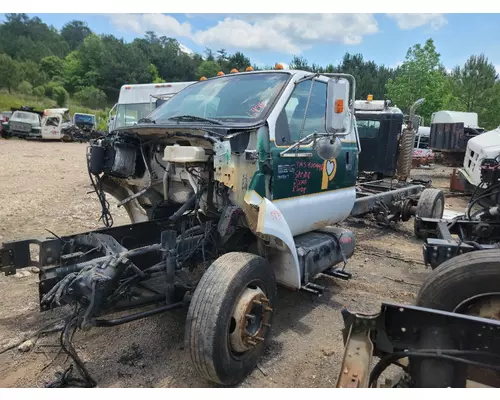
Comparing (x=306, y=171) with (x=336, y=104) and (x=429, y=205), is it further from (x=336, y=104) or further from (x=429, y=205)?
(x=429, y=205)

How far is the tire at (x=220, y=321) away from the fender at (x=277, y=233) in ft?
1.08

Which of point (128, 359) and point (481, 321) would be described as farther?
point (128, 359)

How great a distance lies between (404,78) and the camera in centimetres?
2875

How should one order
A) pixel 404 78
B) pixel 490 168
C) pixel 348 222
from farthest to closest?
pixel 404 78 → pixel 348 222 → pixel 490 168

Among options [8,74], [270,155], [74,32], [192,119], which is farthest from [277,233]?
[74,32]

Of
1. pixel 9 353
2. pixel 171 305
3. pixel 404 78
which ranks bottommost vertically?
pixel 9 353

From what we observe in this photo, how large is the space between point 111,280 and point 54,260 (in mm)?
719

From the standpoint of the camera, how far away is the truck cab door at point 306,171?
3.98 metres

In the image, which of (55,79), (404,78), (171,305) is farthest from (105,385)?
(55,79)

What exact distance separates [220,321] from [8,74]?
166 feet

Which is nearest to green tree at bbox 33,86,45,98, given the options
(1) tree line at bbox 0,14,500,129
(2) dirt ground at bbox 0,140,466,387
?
(1) tree line at bbox 0,14,500,129

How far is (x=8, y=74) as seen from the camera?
44844mm

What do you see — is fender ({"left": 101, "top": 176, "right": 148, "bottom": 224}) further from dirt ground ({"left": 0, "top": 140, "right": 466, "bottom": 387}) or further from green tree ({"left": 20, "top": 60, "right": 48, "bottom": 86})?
green tree ({"left": 20, "top": 60, "right": 48, "bottom": 86})

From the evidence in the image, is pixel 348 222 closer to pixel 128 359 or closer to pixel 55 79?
pixel 128 359
